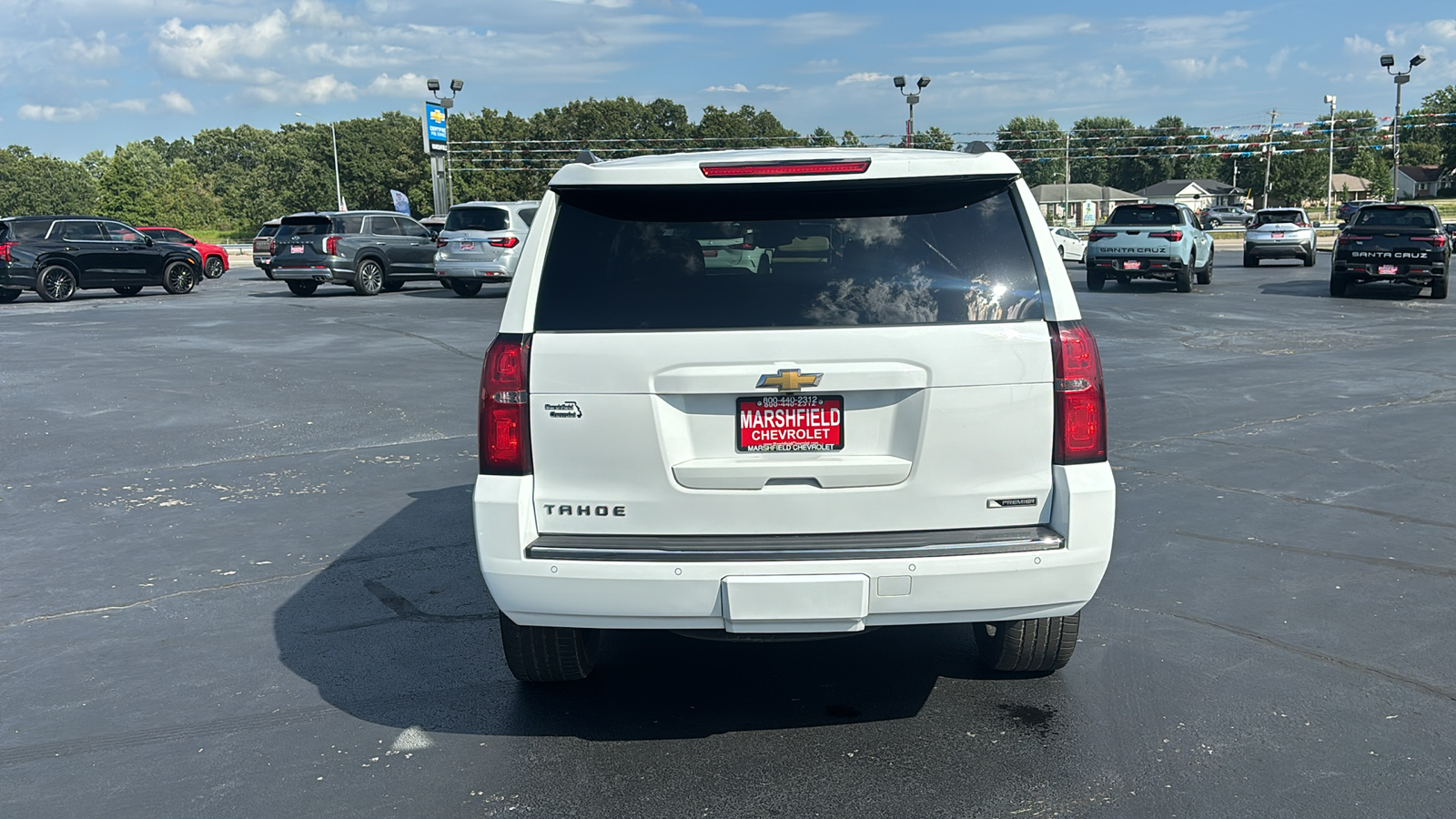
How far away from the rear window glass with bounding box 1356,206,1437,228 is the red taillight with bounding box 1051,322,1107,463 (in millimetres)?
21886

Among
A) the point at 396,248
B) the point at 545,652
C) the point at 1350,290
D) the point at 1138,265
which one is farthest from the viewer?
the point at 396,248

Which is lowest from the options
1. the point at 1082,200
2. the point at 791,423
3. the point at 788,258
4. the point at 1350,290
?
the point at 1350,290

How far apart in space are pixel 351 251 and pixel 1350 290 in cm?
2121

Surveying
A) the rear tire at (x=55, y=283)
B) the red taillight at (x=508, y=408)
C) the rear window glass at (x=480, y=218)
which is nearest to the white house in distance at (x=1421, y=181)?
the rear window glass at (x=480, y=218)

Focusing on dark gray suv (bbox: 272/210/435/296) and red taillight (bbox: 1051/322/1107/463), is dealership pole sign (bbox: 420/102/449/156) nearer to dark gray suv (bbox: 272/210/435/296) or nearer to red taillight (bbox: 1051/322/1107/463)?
dark gray suv (bbox: 272/210/435/296)

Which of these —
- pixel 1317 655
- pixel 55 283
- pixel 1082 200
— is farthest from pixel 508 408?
pixel 1082 200

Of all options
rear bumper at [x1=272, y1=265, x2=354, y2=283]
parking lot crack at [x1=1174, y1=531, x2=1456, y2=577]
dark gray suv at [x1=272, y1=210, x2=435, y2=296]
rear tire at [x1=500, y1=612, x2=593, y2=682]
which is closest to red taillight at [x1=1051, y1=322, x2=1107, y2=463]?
rear tire at [x1=500, y1=612, x2=593, y2=682]

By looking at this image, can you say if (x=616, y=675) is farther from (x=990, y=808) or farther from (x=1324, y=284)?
(x=1324, y=284)

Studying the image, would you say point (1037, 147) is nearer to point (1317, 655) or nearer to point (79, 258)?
point (79, 258)

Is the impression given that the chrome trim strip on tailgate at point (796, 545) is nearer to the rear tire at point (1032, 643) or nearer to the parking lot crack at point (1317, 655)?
the rear tire at point (1032, 643)

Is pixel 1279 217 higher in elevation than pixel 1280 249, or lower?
higher

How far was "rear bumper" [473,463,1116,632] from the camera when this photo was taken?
137 inches

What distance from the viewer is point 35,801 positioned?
3572 mm

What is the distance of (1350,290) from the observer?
78.5ft
